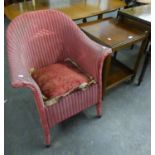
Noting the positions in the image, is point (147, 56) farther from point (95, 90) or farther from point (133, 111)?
point (95, 90)

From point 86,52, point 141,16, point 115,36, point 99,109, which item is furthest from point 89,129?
point 141,16

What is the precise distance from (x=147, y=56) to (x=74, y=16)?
87 cm

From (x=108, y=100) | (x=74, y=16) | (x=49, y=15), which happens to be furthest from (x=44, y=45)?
(x=108, y=100)

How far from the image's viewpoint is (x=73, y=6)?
2.02 metres

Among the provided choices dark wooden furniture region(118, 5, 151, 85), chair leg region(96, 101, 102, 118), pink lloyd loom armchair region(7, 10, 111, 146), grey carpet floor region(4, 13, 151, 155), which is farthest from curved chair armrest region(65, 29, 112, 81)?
dark wooden furniture region(118, 5, 151, 85)

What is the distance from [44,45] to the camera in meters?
1.34

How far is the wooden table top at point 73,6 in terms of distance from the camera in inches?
71.6

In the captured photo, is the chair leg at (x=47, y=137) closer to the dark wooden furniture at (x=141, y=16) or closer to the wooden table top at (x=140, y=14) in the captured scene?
the dark wooden furniture at (x=141, y=16)

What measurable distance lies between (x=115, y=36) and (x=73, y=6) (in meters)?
0.88

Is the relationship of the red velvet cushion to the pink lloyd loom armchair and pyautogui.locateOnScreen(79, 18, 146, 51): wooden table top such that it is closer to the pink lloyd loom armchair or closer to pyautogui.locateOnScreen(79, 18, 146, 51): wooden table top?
the pink lloyd loom armchair

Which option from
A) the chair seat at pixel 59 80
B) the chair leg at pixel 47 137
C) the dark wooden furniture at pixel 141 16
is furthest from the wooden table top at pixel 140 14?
the chair leg at pixel 47 137

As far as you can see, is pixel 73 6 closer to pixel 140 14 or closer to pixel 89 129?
pixel 140 14

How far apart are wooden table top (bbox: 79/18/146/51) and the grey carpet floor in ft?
1.99

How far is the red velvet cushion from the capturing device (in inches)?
45.3
